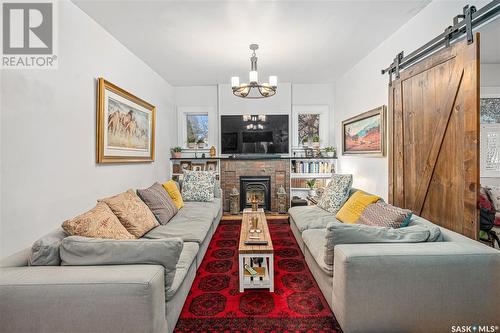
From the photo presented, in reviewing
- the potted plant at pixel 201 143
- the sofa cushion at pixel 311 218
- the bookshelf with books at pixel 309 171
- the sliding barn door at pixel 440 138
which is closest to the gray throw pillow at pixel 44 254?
the sofa cushion at pixel 311 218

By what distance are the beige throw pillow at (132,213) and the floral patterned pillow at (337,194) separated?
2.32 meters

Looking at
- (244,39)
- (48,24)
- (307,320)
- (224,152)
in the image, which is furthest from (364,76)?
(48,24)

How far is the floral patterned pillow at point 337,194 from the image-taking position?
3406 millimetres

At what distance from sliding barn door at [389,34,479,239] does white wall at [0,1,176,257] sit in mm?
3423

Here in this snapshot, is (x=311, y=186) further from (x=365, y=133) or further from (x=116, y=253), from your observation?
(x=116, y=253)

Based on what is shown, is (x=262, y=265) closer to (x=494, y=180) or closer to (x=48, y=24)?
(x=48, y=24)

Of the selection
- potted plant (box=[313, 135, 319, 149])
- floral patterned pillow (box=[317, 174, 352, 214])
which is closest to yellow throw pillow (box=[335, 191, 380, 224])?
floral patterned pillow (box=[317, 174, 352, 214])

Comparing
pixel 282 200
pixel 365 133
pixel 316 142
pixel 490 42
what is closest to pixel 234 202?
pixel 282 200

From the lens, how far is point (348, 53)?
379 centimetres

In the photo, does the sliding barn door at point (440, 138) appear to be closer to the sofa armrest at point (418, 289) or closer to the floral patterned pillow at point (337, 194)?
the sofa armrest at point (418, 289)

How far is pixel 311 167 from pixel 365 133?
172 centimetres

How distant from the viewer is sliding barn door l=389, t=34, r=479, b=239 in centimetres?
193
